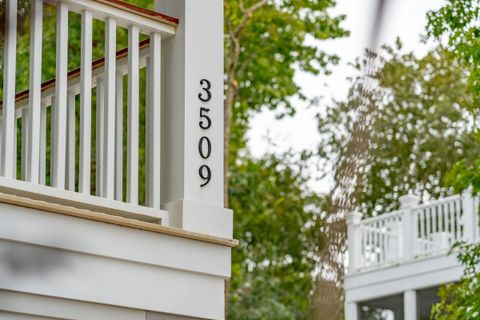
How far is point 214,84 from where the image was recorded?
187 inches

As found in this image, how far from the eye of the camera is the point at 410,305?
19547 mm

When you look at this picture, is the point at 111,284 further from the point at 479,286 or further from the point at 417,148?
the point at 417,148

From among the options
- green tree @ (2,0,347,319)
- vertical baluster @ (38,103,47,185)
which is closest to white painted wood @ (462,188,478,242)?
green tree @ (2,0,347,319)

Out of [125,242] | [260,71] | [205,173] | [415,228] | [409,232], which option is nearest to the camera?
[125,242]

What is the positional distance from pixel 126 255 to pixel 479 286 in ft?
18.7

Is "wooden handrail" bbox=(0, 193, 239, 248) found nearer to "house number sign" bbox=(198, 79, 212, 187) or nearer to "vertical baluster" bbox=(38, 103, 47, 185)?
"house number sign" bbox=(198, 79, 212, 187)

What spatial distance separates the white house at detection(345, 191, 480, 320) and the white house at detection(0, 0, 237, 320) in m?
13.4

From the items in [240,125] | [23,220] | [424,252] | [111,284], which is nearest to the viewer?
[23,220]

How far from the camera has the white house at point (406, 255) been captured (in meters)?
18.4

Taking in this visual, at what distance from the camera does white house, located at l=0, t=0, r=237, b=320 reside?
159 inches

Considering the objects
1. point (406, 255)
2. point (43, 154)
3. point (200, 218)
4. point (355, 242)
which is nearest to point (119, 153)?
point (43, 154)

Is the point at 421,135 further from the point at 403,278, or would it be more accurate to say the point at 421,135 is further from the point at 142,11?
Result: the point at 142,11

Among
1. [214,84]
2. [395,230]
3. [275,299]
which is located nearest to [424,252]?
[395,230]

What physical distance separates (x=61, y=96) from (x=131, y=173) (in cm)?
47
